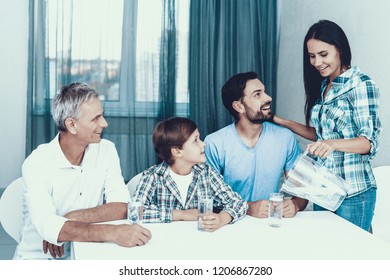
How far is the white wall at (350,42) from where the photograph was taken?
233 cm

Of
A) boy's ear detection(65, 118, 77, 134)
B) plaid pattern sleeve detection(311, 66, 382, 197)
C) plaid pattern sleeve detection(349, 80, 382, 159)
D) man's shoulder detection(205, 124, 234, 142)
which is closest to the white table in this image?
plaid pattern sleeve detection(311, 66, 382, 197)

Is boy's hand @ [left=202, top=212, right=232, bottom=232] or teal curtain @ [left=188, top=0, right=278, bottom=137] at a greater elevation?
teal curtain @ [left=188, top=0, right=278, bottom=137]

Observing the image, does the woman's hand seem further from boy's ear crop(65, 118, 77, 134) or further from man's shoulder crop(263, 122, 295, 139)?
boy's ear crop(65, 118, 77, 134)

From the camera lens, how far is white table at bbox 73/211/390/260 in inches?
54.0

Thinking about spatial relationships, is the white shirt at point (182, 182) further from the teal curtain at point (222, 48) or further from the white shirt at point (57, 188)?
the teal curtain at point (222, 48)

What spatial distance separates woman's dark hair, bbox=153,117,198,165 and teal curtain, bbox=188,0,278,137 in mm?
1814

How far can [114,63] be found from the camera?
3.71m

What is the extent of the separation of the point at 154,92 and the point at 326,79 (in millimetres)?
1865

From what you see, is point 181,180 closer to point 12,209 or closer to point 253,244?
point 253,244

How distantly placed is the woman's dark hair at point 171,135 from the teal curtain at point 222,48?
1.81 meters

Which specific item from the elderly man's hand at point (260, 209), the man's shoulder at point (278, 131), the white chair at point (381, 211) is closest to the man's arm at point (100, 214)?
the elderly man's hand at point (260, 209)

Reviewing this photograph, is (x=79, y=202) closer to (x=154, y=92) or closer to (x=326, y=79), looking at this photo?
(x=326, y=79)

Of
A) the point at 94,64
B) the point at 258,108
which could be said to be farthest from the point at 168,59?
the point at 258,108

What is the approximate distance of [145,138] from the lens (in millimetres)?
3791
